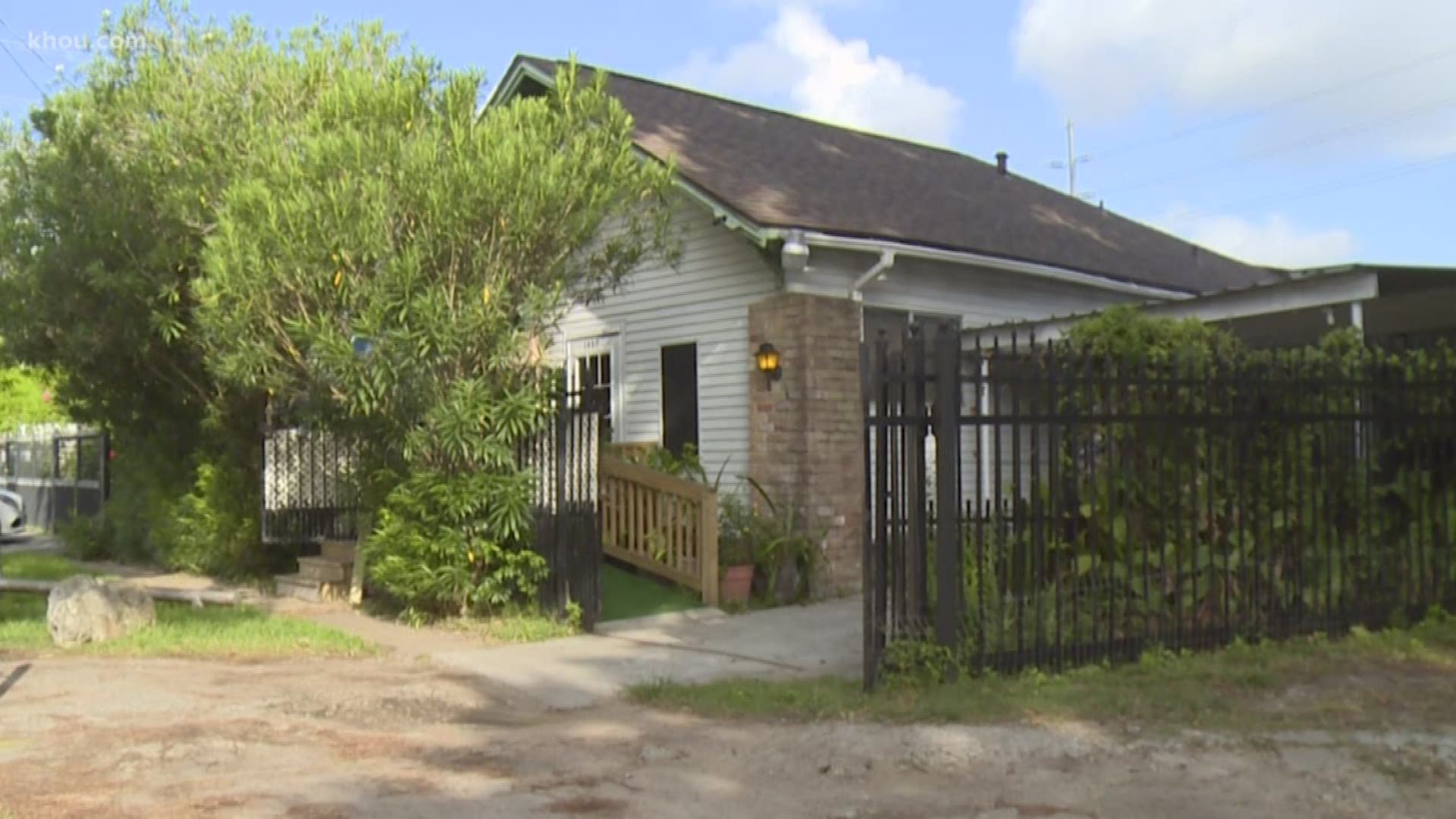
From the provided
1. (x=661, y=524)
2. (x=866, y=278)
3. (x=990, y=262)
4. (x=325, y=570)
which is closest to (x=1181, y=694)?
(x=661, y=524)

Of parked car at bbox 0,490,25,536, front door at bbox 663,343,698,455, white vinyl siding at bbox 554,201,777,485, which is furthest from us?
parked car at bbox 0,490,25,536

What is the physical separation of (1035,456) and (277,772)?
4637mm

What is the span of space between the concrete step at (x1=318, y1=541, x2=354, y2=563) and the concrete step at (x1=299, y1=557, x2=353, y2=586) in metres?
0.05

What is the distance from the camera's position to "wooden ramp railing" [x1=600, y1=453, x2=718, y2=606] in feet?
37.2

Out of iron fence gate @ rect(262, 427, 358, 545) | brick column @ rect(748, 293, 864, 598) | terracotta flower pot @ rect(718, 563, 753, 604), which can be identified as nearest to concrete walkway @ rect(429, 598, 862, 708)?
terracotta flower pot @ rect(718, 563, 753, 604)

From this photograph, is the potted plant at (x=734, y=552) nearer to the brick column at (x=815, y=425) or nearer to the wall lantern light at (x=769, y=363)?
the brick column at (x=815, y=425)

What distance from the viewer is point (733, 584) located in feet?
37.7

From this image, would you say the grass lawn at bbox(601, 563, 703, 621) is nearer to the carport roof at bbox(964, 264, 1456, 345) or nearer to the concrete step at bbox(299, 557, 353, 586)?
the concrete step at bbox(299, 557, 353, 586)

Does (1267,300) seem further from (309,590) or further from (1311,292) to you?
(309,590)

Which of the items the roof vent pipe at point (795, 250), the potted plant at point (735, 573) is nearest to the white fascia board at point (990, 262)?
the roof vent pipe at point (795, 250)

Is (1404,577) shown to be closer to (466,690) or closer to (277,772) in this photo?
(466,690)

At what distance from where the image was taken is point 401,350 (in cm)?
952

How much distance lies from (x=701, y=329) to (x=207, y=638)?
5603mm

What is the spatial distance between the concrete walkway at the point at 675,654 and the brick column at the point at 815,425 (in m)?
0.95
